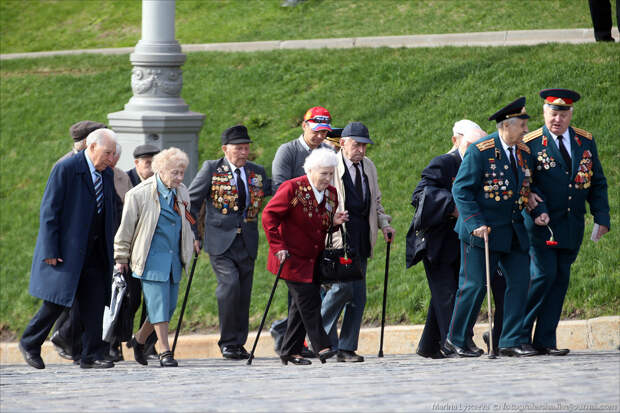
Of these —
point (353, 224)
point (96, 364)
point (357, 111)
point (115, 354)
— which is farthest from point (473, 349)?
point (357, 111)

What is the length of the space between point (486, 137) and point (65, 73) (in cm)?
1302

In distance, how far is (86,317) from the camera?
8273mm

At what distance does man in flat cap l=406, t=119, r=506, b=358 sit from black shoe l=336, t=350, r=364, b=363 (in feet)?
2.21

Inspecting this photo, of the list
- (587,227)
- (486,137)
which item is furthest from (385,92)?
(486,137)

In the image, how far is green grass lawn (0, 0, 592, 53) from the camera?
19.5 m

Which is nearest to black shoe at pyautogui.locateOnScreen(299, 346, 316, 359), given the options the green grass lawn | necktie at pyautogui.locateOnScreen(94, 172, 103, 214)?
necktie at pyautogui.locateOnScreen(94, 172, 103, 214)

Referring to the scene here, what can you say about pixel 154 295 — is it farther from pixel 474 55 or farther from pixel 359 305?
pixel 474 55

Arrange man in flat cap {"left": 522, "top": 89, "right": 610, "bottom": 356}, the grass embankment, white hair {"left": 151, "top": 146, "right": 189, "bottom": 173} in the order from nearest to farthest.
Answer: man in flat cap {"left": 522, "top": 89, "right": 610, "bottom": 356} < white hair {"left": 151, "top": 146, "right": 189, "bottom": 173} < the grass embankment

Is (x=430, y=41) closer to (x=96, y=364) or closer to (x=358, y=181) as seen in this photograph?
(x=358, y=181)

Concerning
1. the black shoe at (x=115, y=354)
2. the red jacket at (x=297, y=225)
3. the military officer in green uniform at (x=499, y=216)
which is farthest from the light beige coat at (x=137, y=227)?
the military officer in green uniform at (x=499, y=216)

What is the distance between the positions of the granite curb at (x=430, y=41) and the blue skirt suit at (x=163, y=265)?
357 inches

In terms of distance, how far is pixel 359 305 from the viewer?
869 centimetres

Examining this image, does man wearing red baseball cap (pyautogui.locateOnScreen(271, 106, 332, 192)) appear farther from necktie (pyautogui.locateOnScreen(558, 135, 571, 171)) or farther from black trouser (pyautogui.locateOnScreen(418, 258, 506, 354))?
Answer: necktie (pyautogui.locateOnScreen(558, 135, 571, 171))

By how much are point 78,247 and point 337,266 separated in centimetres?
188
